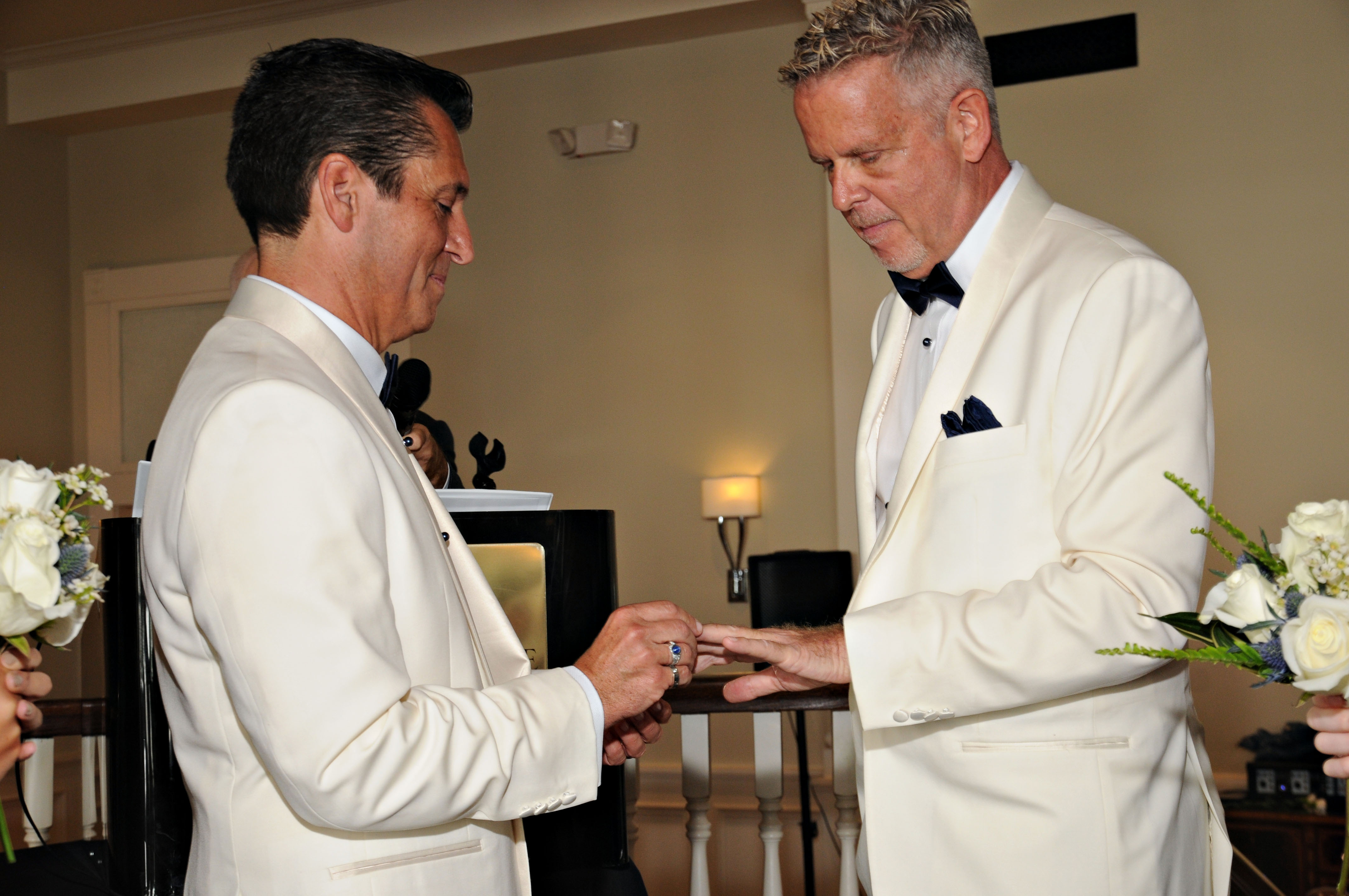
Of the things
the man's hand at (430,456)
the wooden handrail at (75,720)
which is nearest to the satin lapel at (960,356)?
the man's hand at (430,456)

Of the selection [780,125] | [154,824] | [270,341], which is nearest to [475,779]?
[270,341]

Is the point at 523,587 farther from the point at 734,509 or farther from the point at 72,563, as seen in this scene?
the point at 734,509

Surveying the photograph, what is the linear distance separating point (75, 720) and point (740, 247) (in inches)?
186

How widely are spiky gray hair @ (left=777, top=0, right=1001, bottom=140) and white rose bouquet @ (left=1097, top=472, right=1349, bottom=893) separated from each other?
0.90 metres

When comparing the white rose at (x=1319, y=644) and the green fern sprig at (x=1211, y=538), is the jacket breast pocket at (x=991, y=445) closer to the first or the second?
the green fern sprig at (x=1211, y=538)

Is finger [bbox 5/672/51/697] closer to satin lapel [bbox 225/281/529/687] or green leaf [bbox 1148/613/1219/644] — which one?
satin lapel [bbox 225/281/529/687]

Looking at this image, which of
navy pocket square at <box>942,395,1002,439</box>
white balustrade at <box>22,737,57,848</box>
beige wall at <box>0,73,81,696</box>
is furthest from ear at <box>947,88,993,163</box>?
beige wall at <box>0,73,81,696</box>

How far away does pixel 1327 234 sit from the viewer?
17.1 feet

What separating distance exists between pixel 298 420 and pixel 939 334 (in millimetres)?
1199

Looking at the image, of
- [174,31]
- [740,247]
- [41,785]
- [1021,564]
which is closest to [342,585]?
[1021,564]

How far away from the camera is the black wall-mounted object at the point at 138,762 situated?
2178mm

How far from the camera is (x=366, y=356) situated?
1655 millimetres

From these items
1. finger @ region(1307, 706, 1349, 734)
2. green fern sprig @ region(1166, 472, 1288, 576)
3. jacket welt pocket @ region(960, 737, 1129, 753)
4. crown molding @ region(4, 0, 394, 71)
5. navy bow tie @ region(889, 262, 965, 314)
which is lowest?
jacket welt pocket @ region(960, 737, 1129, 753)

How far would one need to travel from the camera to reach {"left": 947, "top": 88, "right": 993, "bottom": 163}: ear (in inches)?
75.3
